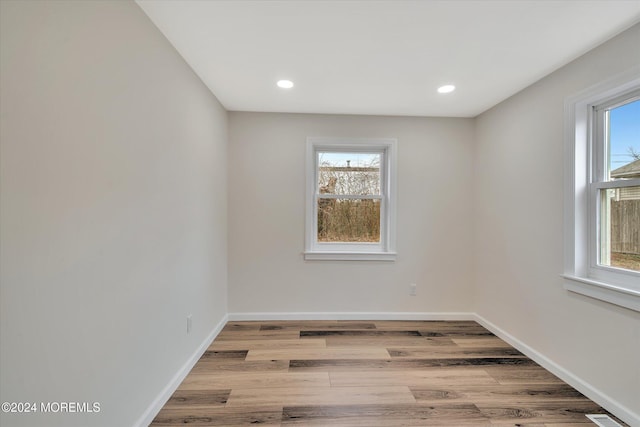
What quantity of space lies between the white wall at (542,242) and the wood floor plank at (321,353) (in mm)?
1324

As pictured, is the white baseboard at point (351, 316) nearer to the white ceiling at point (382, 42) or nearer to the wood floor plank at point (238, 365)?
the wood floor plank at point (238, 365)

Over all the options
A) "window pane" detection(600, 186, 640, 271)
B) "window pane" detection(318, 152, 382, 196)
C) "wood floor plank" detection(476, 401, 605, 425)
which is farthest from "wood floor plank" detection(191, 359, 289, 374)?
"window pane" detection(600, 186, 640, 271)

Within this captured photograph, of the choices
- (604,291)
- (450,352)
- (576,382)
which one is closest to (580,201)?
(604,291)

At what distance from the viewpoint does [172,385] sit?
192 cm

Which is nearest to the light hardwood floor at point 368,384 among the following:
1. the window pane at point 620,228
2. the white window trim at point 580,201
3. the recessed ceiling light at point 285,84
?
the white window trim at point 580,201

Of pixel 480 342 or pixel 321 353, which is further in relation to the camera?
pixel 480 342

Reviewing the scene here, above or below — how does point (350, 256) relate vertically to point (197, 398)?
above

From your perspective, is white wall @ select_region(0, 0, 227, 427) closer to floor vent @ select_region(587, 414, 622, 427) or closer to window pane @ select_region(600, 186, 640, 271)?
floor vent @ select_region(587, 414, 622, 427)

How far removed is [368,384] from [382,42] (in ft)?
7.81

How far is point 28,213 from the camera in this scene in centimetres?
94

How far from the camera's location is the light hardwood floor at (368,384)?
1727mm

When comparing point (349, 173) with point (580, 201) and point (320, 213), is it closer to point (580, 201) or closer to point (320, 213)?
point (320, 213)

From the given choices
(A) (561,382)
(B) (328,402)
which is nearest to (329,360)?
(B) (328,402)

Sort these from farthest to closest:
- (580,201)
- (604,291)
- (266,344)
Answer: (266,344), (580,201), (604,291)
